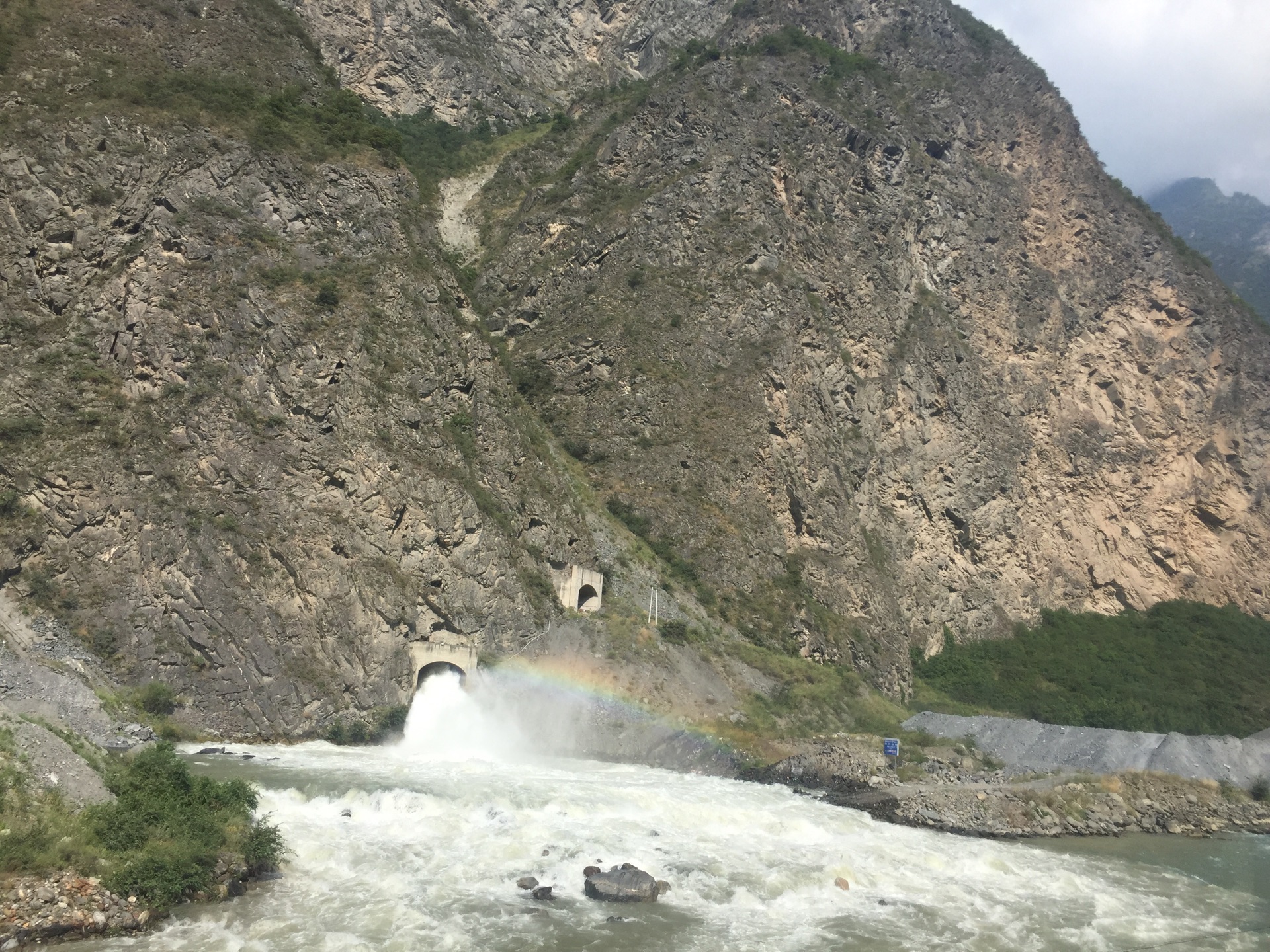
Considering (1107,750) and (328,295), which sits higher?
(328,295)

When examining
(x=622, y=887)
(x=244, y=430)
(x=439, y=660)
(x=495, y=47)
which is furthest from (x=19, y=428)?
(x=495, y=47)

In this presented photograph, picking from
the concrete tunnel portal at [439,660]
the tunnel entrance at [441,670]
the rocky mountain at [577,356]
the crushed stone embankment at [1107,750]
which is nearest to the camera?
the rocky mountain at [577,356]

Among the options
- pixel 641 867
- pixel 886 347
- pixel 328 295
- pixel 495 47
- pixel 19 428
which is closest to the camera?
pixel 641 867

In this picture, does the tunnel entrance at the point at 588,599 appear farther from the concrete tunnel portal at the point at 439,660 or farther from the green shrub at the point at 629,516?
the concrete tunnel portal at the point at 439,660

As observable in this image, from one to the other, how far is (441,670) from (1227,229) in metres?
178

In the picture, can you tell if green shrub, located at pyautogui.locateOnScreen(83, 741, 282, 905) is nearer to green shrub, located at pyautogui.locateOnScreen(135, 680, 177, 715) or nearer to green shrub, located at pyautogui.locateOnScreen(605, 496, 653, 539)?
green shrub, located at pyautogui.locateOnScreen(135, 680, 177, 715)

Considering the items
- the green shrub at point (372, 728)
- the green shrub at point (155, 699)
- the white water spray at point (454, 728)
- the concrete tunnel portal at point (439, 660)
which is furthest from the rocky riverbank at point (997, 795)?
the green shrub at point (155, 699)

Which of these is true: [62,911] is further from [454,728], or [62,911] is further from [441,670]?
[441,670]

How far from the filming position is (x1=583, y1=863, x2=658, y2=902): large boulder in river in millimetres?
19031

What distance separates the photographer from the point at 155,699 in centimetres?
3020

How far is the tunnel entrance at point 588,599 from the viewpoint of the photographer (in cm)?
4397

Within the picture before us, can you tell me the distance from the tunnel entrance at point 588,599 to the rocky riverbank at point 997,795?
1285cm

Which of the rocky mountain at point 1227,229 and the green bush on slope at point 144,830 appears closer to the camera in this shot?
the green bush on slope at point 144,830

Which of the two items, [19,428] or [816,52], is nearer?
[19,428]
